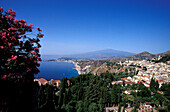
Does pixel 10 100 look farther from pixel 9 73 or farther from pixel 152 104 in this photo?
pixel 152 104

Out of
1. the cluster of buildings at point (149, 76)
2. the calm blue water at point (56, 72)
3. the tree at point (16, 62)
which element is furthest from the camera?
the calm blue water at point (56, 72)

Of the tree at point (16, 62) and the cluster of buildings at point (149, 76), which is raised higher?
the tree at point (16, 62)

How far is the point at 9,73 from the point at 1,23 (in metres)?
1.72

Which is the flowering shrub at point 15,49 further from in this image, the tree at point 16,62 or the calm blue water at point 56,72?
the calm blue water at point 56,72

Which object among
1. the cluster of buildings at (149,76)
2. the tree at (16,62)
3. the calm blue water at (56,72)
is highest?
the tree at (16,62)

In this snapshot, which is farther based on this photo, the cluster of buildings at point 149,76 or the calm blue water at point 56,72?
the calm blue water at point 56,72

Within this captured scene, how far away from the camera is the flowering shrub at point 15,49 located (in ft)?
10.5

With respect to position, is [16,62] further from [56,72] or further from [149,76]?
[56,72]

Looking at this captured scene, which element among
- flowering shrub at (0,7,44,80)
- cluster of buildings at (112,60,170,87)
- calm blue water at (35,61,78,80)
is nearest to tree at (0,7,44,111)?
flowering shrub at (0,7,44,80)

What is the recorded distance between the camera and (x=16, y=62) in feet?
10.9

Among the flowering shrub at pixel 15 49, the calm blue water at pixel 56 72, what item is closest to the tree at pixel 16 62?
the flowering shrub at pixel 15 49

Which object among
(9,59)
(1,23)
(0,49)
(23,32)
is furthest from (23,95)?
(1,23)

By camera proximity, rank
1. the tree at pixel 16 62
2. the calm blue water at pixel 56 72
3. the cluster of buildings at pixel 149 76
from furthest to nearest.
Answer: the calm blue water at pixel 56 72 < the cluster of buildings at pixel 149 76 < the tree at pixel 16 62

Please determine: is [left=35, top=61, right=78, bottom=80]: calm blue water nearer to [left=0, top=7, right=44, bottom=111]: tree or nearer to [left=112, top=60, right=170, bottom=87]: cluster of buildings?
[left=112, top=60, right=170, bottom=87]: cluster of buildings
